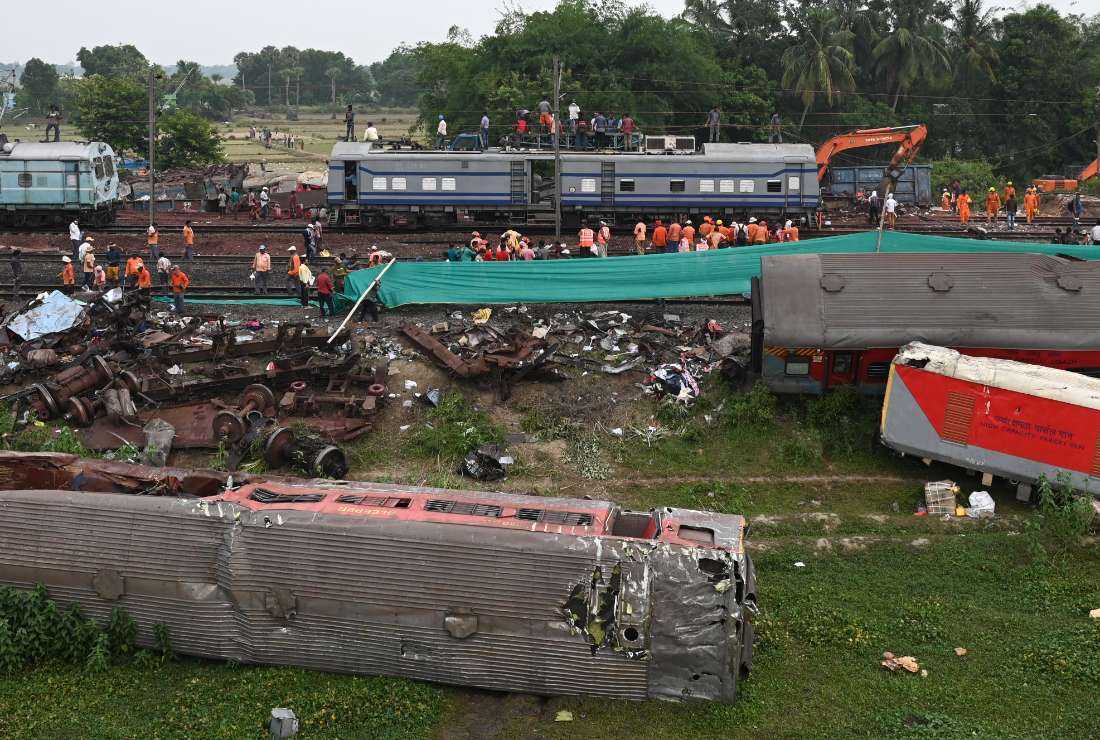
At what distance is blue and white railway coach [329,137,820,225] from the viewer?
33125 mm

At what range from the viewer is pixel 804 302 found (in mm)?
17328

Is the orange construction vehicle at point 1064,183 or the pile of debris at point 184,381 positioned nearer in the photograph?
the pile of debris at point 184,381

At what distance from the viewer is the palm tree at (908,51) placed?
1921 inches

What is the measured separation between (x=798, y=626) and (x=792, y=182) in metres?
23.5

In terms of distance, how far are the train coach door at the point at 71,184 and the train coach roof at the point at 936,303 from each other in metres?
24.8

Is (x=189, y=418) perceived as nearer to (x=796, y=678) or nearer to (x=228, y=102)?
(x=796, y=678)

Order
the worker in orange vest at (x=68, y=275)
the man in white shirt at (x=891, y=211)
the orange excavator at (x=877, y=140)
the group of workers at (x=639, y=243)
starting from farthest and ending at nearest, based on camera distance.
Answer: the orange excavator at (x=877, y=140), the man in white shirt at (x=891, y=211), the group of workers at (x=639, y=243), the worker in orange vest at (x=68, y=275)

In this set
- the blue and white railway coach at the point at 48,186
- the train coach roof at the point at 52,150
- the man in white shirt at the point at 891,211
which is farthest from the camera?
the train coach roof at the point at 52,150

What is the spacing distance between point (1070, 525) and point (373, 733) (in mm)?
9191

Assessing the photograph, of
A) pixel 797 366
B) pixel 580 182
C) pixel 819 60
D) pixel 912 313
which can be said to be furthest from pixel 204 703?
pixel 819 60

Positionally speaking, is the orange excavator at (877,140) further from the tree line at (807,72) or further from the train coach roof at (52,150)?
the train coach roof at (52,150)

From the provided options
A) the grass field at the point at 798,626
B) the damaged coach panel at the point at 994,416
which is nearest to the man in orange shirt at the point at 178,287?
the grass field at the point at 798,626

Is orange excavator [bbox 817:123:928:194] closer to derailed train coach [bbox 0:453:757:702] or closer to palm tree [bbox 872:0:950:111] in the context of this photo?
palm tree [bbox 872:0:950:111]

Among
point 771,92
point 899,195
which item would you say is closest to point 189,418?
point 899,195
